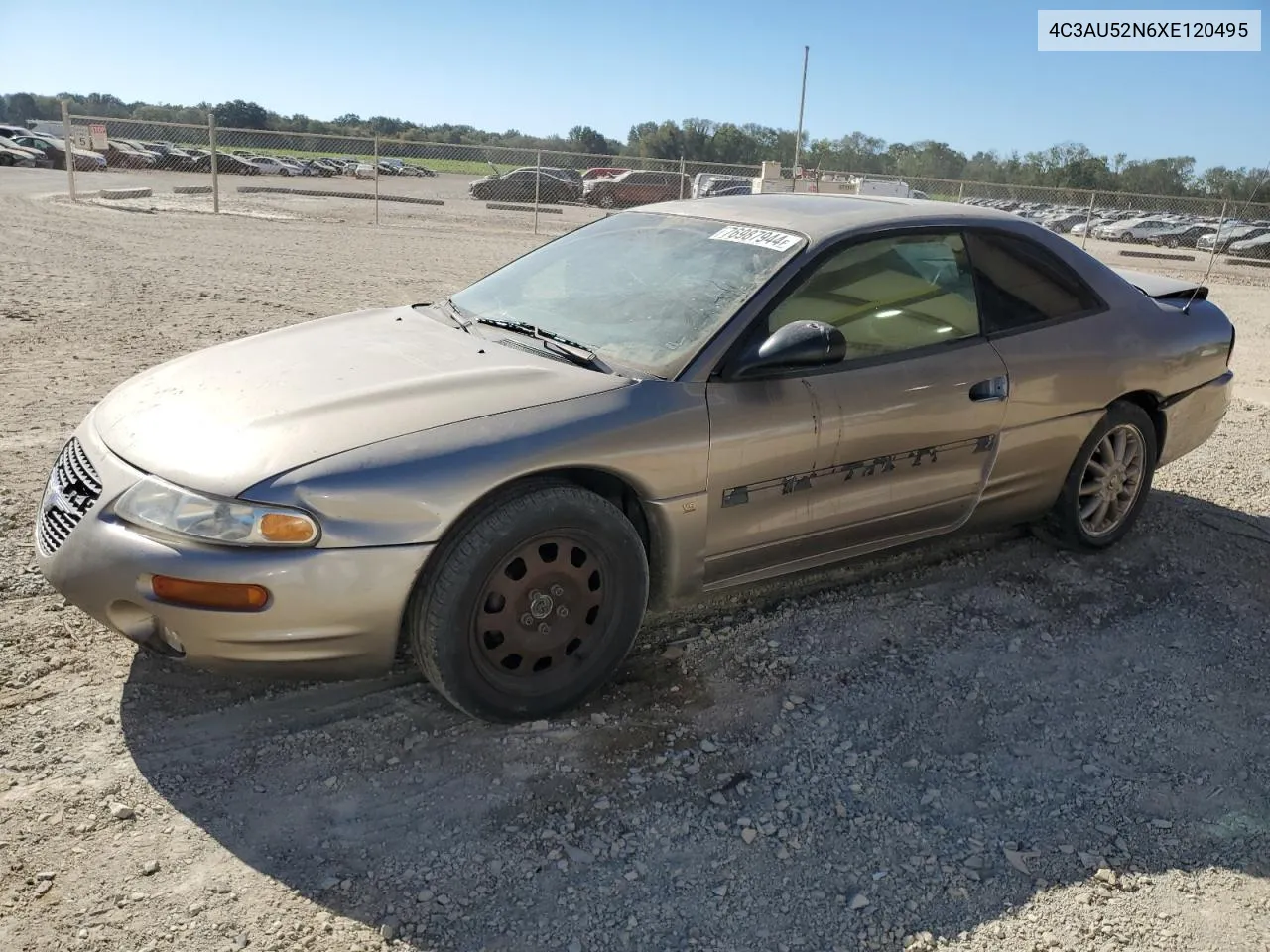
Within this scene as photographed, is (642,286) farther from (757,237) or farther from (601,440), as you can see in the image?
(601,440)

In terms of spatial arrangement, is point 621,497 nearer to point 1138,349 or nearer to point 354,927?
point 354,927

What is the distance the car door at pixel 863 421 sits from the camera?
3.32m

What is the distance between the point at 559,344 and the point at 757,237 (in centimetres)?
89

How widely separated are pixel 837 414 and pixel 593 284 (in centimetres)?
107

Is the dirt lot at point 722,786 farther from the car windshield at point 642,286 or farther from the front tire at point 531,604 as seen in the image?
the car windshield at point 642,286

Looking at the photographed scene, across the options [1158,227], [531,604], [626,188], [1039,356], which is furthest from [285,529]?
[1158,227]

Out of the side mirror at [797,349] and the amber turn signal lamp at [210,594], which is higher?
the side mirror at [797,349]

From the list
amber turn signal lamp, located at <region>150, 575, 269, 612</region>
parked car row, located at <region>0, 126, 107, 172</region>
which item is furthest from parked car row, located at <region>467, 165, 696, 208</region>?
amber turn signal lamp, located at <region>150, 575, 269, 612</region>

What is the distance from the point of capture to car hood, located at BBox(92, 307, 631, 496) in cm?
278

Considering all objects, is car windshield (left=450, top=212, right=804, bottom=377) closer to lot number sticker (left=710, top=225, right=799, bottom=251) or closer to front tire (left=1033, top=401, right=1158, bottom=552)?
lot number sticker (left=710, top=225, right=799, bottom=251)

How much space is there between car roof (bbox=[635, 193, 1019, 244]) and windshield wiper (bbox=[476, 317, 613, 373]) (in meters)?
0.91

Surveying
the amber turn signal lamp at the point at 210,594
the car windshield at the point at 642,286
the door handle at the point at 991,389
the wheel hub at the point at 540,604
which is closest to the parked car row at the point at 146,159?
the car windshield at the point at 642,286

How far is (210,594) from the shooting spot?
2.62 m

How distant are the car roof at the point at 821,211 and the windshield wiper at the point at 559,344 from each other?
0.91m
